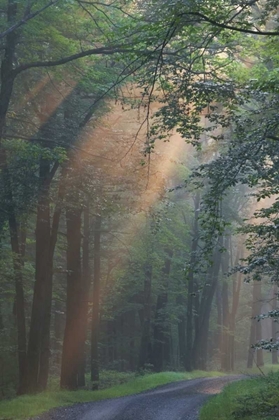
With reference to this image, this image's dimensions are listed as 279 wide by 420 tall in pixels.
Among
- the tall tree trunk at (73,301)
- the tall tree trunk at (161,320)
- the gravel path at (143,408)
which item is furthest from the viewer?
the tall tree trunk at (161,320)

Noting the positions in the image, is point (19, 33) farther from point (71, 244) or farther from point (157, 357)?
point (157, 357)

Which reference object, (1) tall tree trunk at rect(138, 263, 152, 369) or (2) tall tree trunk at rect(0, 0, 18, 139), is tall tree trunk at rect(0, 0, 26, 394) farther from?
(1) tall tree trunk at rect(138, 263, 152, 369)

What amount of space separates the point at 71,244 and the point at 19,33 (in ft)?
32.8

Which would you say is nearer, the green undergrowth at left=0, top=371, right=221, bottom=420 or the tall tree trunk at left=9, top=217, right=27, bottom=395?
the green undergrowth at left=0, top=371, right=221, bottom=420

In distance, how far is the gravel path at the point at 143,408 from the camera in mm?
15586

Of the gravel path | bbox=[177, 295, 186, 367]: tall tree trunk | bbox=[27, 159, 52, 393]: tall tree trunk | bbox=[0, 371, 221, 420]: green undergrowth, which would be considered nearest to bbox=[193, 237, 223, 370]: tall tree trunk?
bbox=[177, 295, 186, 367]: tall tree trunk

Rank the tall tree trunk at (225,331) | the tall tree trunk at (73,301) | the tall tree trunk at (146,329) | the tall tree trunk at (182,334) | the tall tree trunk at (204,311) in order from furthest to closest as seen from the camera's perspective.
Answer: the tall tree trunk at (182,334)
the tall tree trunk at (225,331)
the tall tree trunk at (204,311)
the tall tree trunk at (146,329)
the tall tree trunk at (73,301)

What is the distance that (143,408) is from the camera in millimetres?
17328

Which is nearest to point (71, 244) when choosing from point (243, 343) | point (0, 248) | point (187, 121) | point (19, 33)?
point (0, 248)

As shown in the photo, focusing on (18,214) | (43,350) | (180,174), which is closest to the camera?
(18,214)

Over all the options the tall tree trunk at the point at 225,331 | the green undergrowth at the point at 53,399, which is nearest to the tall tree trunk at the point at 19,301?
the green undergrowth at the point at 53,399

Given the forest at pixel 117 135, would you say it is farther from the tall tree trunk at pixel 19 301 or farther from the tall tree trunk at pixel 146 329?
the tall tree trunk at pixel 146 329

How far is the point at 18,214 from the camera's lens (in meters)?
20.1

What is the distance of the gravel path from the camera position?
1559 centimetres
